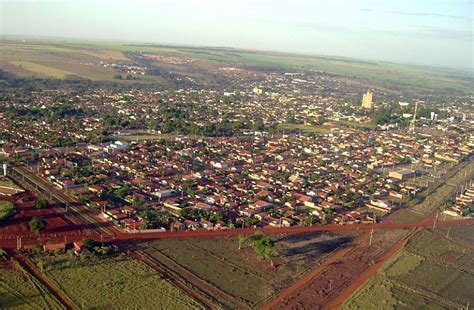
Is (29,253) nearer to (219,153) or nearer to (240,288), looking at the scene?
(240,288)

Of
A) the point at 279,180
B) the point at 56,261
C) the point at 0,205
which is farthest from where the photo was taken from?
the point at 279,180

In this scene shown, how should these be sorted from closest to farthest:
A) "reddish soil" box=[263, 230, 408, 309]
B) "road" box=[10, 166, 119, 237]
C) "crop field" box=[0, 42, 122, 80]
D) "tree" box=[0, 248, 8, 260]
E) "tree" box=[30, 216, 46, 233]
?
"reddish soil" box=[263, 230, 408, 309], "tree" box=[0, 248, 8, 260], "tree" box=[30, 216, 46, 233], "road" box=[10, 166, 119, 237], "crop field" box=[0, 42, 122, 80]

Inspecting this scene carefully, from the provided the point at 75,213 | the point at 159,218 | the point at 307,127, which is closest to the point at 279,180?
the point at 159,218

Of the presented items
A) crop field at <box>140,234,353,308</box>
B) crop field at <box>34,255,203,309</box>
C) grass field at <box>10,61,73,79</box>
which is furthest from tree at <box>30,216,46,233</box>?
grass field at <box>10,61,73,79</box>

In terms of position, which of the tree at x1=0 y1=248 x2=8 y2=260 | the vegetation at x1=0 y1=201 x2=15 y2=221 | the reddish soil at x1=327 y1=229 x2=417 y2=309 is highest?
the vegetation at x1=0 y1=201 x2=15 y2=221

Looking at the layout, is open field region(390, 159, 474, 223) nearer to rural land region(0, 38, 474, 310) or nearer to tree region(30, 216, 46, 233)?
rural land region(0, 38, 474, 310)

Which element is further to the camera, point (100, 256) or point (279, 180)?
point (279, 180)

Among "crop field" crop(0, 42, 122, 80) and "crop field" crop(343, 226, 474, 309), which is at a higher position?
"crop field" crop(0, 42, 122, 80)
